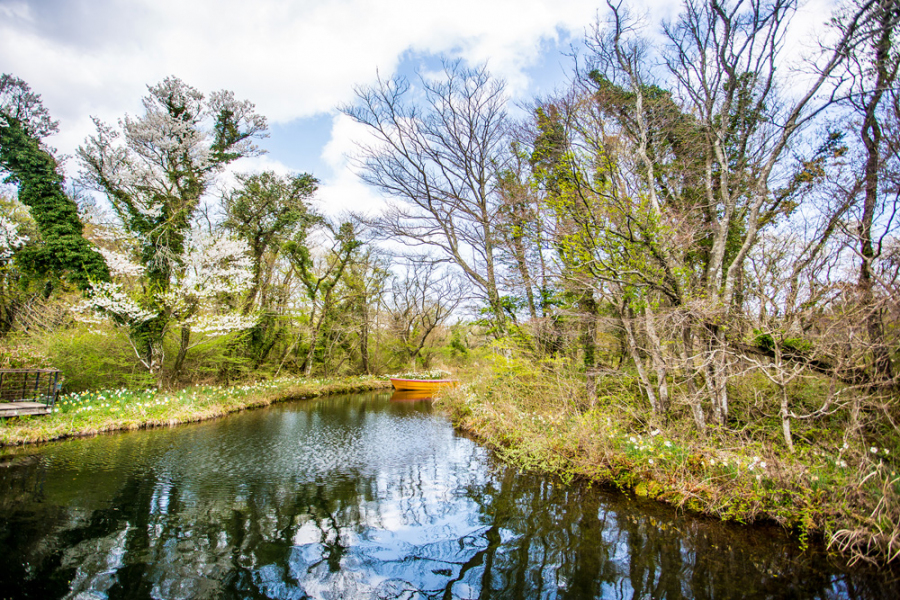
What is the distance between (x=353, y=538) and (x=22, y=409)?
807 cm

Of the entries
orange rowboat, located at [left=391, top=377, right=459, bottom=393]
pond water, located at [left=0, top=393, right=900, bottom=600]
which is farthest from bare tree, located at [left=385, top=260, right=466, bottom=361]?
pond water, located at [left=0, top=393, right=900, bottom=600]

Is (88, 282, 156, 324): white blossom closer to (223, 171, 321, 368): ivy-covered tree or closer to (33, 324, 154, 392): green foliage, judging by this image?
(33, 324, 154, 392): green foliage

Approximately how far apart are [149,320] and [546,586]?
1308 centimetres

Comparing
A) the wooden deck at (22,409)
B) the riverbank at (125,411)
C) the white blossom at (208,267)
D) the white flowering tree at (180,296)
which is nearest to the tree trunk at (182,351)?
the white flowering tree at (180,296)

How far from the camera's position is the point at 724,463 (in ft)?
15.5

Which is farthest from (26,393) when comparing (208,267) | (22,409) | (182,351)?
(208,267)

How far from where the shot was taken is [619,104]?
8.55m

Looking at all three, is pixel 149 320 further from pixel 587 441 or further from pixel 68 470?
pixel 587 441

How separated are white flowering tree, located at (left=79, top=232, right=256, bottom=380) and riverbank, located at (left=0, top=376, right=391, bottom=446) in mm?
1669

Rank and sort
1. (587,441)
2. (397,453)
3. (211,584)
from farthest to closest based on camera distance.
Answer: (397,453)
(587,441)
(211,584)

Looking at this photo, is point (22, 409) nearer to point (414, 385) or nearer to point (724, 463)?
point (724, 463)

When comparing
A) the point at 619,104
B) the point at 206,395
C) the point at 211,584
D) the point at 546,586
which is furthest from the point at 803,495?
the point at 206,395

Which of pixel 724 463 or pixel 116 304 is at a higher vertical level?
pixel 116 304

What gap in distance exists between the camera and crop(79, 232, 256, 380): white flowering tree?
37.6ft
